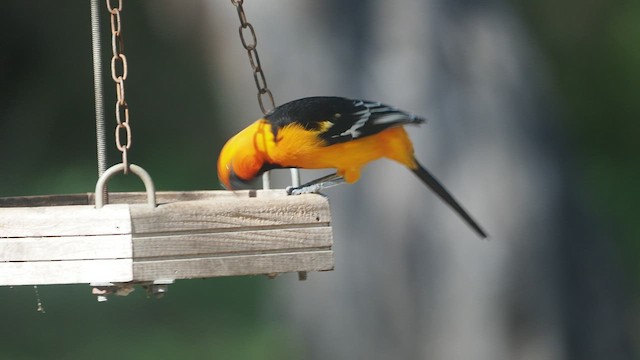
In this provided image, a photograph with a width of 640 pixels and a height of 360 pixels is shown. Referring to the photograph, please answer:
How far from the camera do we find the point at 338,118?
3.89 metres

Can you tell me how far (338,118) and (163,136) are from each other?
17.6ft

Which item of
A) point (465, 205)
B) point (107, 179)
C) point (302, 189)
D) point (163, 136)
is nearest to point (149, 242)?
point (107, 179)

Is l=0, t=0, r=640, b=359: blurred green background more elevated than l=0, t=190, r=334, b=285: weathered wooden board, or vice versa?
l=0, t=0, r=640, b=359: blurred green background

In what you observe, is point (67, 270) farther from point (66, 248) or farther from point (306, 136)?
point (306, 136)

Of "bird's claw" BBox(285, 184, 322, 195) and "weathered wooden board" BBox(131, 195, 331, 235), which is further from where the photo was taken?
"bird's claw" BBox(285, 184, 322, 195)

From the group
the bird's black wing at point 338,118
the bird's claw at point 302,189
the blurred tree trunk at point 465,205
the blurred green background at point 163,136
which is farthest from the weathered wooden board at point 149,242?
the blurred green background at point 163,136

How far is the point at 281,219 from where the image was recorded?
319 centimetres

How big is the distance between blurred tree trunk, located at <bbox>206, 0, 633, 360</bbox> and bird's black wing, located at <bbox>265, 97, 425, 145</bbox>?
1.74 m

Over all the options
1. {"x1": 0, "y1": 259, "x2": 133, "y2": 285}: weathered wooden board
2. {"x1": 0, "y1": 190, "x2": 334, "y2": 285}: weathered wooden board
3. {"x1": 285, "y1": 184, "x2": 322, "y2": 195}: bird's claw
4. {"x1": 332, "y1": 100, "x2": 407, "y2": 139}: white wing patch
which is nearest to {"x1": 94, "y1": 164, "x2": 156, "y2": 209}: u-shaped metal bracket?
{"x1": 0, "y1": 190, "x2": 334, "y2": 285}: weathered wooden board

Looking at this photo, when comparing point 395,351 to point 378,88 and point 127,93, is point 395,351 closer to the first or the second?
point 378,88

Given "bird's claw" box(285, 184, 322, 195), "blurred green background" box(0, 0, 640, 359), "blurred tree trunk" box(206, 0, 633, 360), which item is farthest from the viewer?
"blurred green background" box(0, 0, 640, 359)

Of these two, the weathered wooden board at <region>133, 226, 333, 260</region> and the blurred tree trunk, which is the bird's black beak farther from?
the blurred tree trunk

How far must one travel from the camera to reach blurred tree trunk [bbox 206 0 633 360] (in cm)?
567

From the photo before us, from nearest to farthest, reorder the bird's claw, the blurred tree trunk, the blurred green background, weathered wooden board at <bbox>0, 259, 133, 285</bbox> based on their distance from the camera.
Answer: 1. weathered wooden board at <bbox>0, 259, 133, 285</bbox>
2. the bird's claw
3. the blurred tree trunk
4. the blurred green background
